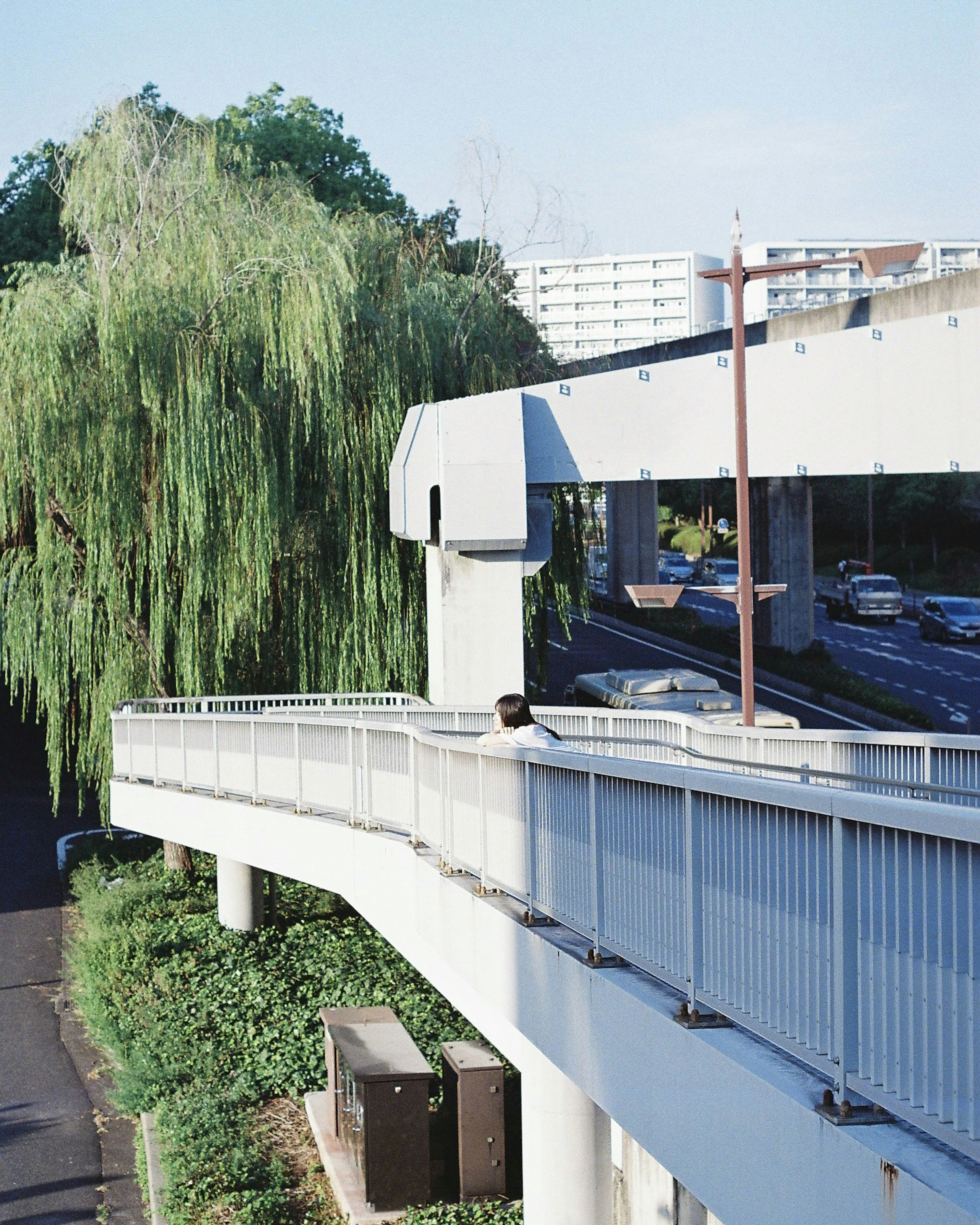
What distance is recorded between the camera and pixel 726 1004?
514 cm

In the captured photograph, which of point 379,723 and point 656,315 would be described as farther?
point 656,315

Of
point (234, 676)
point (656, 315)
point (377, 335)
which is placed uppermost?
point (656, 315)

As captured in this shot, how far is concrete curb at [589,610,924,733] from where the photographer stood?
3328cm

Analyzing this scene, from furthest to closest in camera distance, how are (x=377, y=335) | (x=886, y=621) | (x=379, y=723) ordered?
(x=886, y=621), (x=377, y=335), (x=379, y=723)

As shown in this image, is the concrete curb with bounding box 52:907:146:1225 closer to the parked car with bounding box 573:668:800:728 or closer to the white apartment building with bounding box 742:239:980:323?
the parked car with bounding box 573:668:800:728

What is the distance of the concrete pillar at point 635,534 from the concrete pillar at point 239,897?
40.4m

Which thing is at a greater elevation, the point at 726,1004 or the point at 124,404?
the point at 124,404

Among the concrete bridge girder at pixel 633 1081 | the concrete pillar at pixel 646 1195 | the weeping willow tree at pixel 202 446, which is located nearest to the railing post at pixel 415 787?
the concrete bridge girder at pixel 633 1081

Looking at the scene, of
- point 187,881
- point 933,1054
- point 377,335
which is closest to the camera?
point 933,1054

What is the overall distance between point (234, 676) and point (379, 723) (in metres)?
9.50

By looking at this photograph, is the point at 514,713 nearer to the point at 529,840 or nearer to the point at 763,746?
the point at 529,840

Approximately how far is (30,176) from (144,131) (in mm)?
25644

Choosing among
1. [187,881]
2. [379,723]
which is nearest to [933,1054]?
[379,723]

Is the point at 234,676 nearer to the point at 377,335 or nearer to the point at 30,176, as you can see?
the point at 377,335
